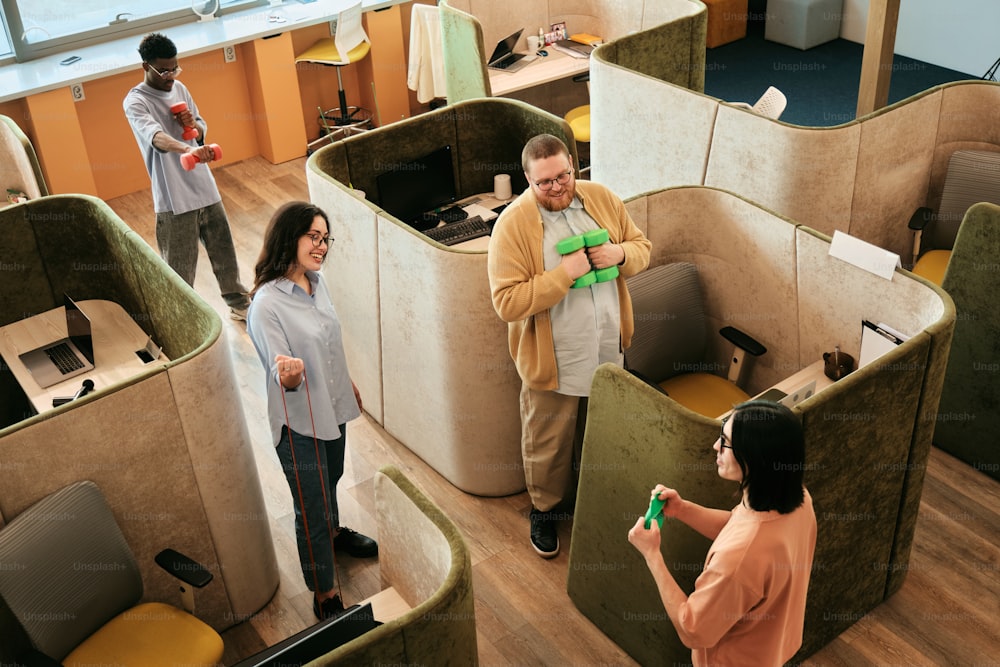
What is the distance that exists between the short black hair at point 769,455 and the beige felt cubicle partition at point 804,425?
47 cm

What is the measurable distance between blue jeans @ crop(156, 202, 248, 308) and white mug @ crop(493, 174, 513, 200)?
1.50 meters

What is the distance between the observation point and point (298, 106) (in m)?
7.81

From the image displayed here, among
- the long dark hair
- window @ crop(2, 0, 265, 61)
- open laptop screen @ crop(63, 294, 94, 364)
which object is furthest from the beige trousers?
window @ crop(2, 0, 265, 61)

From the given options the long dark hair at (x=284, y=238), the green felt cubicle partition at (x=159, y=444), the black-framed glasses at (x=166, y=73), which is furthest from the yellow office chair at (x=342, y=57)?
the long dark hair at (x=284, y=238)

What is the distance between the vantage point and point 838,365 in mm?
3891

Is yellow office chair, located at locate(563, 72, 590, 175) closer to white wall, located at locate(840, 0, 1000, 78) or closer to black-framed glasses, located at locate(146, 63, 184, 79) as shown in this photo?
black-framed glasses, located at locate(146, 63, 184, 79)

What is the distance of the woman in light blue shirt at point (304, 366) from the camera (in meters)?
3.49

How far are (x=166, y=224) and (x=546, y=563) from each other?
2.79 meters

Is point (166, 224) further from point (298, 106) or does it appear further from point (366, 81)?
point (366, 81)

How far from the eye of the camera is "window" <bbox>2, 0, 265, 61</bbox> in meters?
7.19

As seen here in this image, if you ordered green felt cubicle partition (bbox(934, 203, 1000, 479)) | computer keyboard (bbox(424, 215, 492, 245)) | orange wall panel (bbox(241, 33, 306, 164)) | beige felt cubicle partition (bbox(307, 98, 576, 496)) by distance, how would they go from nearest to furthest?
beige felt cubicle partition (bbox(307, 98, 576, 496)) < green felt cubicle partition (bbox(934, 203, 1000, 479)) < computer keyboard (bbox(424, 215, 492, 245)) < orange wall panel (bbox(241, 33, 306, 164))

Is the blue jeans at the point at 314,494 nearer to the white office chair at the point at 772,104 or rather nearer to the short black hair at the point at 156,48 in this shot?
the short black hair at the point at 156,48

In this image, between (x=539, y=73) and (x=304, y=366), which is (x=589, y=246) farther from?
(x=539, y=73)

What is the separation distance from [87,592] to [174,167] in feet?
8.91
